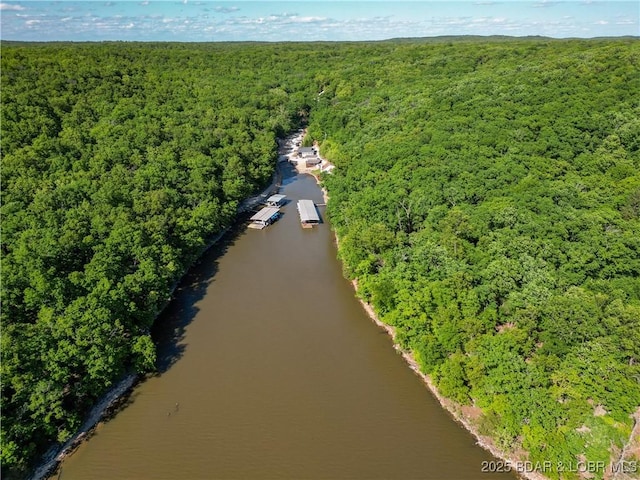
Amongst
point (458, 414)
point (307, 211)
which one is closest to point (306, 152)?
point (307, 211)

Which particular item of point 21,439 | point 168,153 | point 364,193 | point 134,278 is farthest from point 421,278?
point 168,153

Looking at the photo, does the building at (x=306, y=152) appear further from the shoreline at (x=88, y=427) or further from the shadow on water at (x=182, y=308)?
the shoreline at (x=88, y=427)

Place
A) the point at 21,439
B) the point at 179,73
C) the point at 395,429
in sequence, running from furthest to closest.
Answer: the point at 179,73 → the point at 395,429 → the point at 21,439

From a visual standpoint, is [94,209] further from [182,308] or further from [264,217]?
[264,217]

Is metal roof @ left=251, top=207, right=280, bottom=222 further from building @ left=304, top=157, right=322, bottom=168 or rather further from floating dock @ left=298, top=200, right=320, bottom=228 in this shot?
building @ left=304, top=157, right=322, bottom=168

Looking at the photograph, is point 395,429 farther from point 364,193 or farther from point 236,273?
point 364,193

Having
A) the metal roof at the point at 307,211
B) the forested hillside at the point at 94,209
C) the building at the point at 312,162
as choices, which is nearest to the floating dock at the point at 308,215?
the metal roof at the point at 307,211
